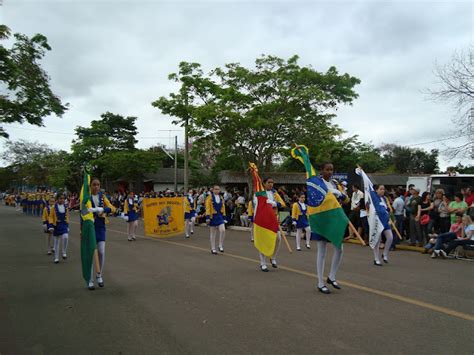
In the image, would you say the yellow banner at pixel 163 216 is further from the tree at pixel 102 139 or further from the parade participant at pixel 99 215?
the tree at pixel 102 139

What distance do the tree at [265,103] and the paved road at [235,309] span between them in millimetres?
14712

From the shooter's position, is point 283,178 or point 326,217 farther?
point 283,178

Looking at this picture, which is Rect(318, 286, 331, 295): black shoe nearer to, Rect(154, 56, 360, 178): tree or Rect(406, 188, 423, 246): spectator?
Rect(406, 188, 423, 246): spectator

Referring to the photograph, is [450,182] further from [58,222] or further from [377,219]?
[58,222]

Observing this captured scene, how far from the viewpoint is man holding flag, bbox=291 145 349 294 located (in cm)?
690

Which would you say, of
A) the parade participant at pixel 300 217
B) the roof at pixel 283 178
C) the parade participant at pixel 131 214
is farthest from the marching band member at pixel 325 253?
the roof at pixel 283 178

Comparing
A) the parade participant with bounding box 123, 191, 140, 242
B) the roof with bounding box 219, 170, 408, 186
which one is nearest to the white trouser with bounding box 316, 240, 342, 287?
the parade participant with bounding box 123, 191, 140, 242

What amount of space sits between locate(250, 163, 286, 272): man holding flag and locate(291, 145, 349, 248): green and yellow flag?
2.07 meters

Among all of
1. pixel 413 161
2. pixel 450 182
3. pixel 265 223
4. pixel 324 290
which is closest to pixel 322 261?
pixel 324 290

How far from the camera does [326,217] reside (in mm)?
7012

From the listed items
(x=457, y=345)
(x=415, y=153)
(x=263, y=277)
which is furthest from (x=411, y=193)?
(x=415, y=153)

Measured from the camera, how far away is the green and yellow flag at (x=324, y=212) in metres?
6.91

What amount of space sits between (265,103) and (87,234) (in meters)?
18.0

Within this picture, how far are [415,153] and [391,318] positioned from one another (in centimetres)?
6149
